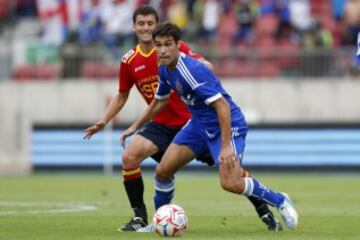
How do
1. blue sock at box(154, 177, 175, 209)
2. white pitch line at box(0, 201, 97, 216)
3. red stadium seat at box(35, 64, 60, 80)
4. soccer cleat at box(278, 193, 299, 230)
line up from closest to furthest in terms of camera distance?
1. soccer cleat at box(278, 193, 299, 230)
2. blue sock at box(154, 177, 175, 209)
3. white pitch line at box(0, 201, 97, 216)
4. red stadium seat at box(35, 64, 60, 80)

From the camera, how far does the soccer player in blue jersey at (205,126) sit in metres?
11.4

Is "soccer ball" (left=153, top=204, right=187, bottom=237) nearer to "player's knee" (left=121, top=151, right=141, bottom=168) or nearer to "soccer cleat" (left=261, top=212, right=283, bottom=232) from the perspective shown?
"soccer cleat" (left=261, top=212, right=283, bottom=232)

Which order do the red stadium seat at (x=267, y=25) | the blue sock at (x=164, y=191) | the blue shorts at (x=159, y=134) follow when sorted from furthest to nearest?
the red stadium seat at (x=267, y=25) < the blue shorts at (x=159, y=134) < the blue sock at (x=164, y=191)

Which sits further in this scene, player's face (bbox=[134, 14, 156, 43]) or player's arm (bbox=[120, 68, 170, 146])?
player's face (bbox=[134, 14, 156, 43])

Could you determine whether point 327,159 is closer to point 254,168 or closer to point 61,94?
point 254,168

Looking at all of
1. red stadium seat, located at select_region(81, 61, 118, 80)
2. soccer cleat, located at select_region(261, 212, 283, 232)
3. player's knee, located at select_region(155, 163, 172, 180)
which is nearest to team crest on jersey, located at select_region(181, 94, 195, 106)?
player's knee, located at select_region(155, 163, 172, 180)

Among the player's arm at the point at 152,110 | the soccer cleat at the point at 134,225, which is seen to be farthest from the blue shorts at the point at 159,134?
the soccer cleat at the point at 134,225

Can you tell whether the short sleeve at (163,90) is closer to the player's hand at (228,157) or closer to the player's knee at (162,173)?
the player's knee at (162,173)

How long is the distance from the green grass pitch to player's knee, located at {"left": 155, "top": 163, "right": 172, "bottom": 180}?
659 millimetres

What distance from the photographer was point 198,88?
11422 millimetres

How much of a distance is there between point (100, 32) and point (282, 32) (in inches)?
195

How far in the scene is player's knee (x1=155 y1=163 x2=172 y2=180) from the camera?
1231cm

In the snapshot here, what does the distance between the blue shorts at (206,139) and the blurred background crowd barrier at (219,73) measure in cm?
1551

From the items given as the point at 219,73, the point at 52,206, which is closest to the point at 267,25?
the point at 219,73
